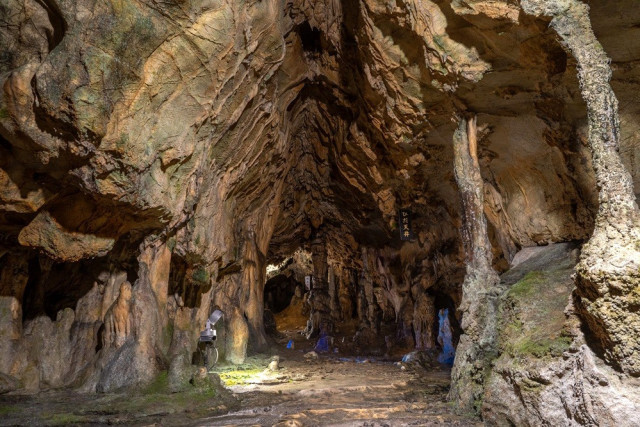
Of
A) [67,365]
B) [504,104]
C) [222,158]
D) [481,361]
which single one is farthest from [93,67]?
[504,104]

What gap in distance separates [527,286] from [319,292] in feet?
61.7

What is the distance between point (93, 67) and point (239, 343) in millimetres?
10584

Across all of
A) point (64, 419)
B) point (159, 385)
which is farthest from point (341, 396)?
point (64, 419)

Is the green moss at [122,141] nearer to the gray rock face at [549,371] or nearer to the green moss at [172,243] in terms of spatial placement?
the green moss at [172,243]

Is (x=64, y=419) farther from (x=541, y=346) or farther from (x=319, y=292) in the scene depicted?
(x=319, y=292)

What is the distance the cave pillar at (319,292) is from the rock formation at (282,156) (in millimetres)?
10863

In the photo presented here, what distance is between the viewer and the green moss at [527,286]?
21.6 feet

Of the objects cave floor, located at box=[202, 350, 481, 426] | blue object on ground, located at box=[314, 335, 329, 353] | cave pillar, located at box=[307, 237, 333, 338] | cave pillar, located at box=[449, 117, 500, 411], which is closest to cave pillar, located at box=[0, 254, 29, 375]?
cave floor, located at box=[202, 350, 481, 426]

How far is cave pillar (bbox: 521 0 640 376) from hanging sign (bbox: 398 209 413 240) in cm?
835

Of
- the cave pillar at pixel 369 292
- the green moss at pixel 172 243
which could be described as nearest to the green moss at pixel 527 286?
the green moss at pixel 172 243

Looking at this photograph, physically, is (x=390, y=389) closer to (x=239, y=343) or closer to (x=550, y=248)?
(x=550, y=248)

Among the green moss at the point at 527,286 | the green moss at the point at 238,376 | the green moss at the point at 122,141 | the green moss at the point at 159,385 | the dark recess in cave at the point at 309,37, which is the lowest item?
the green moss at the point at 238,376

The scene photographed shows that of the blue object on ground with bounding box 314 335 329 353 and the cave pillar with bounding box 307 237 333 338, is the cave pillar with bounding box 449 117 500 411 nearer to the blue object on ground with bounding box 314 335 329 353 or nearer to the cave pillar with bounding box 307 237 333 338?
the blue object on ground with bounding box 314 335 329 353

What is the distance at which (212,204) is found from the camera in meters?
10.3
